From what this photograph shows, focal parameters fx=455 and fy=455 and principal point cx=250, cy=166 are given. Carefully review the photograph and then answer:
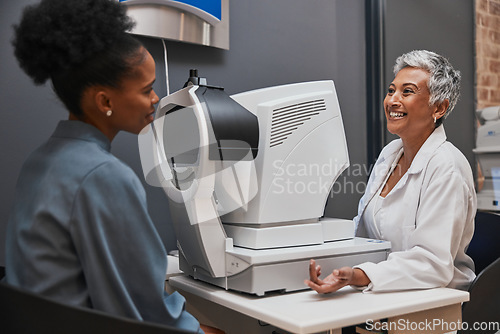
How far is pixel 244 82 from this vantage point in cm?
205

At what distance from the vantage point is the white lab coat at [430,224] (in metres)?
1.25

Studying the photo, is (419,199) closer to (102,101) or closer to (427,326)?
(427,326)

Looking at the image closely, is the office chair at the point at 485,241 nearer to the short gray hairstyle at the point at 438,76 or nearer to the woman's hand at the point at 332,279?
the short gray hairstyle at the point at 438,76

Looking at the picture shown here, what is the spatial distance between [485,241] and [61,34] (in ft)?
5.13

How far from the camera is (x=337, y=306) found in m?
1.10

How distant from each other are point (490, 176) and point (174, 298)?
7.28 ft

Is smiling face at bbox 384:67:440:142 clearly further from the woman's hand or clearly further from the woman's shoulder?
the woman's hand

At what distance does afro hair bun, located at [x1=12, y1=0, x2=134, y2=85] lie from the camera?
85 cm

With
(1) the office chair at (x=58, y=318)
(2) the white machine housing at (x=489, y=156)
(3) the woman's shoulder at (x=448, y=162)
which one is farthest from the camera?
(2) the white machine housing at (x=489, y=156)

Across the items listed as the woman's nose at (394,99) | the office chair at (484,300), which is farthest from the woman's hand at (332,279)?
the woman's nose at (394,99)

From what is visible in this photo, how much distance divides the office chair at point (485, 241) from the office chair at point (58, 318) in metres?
1.35

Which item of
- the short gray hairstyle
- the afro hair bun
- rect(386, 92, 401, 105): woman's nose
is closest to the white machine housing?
the short gray hairstyle

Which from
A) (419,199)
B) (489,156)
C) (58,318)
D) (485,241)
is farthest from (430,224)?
(489,156)

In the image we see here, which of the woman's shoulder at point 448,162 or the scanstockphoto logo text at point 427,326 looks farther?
the woman's shoulder at point 448,162
